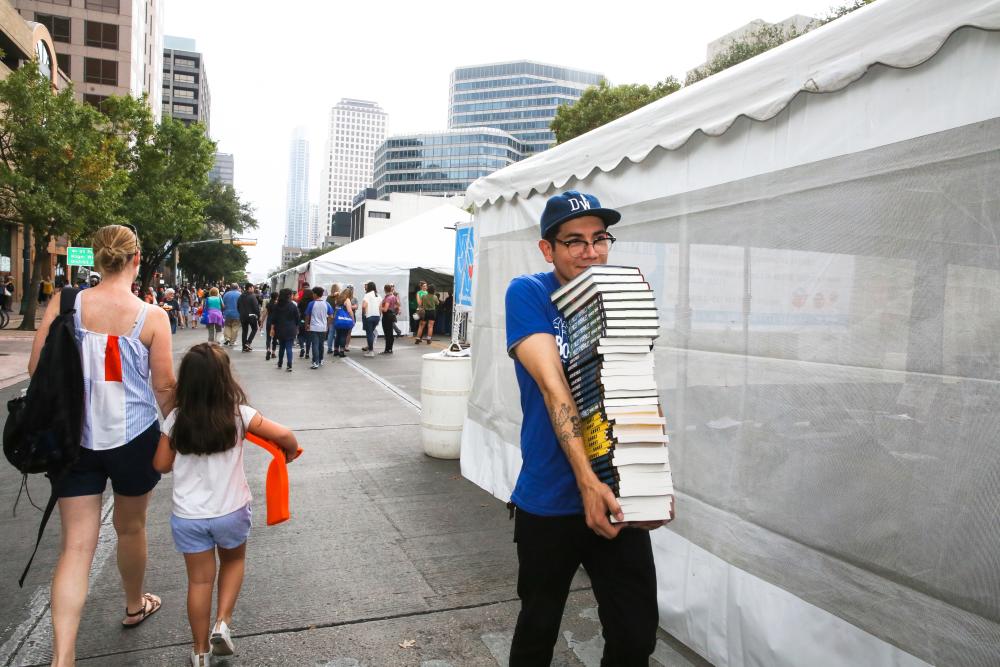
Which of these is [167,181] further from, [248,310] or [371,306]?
[371,306]

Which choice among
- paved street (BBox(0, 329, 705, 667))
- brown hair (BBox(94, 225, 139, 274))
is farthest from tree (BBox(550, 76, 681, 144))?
brown hair (BBox(94, 225, 139, 274))

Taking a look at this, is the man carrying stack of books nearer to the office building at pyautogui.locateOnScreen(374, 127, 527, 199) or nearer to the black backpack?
the black backpack

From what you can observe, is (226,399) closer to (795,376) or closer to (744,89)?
(795,376)

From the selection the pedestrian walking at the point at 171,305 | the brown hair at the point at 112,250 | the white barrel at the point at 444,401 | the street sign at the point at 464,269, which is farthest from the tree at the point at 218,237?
the brown hair at the point at 112,250

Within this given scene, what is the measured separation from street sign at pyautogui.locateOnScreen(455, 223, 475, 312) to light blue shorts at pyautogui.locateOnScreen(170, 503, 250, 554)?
14.3 feet

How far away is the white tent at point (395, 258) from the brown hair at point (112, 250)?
18.7 meters

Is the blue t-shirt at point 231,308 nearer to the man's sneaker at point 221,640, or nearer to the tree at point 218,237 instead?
the man's sneaker at point 221,640

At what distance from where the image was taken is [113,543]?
4.50 m

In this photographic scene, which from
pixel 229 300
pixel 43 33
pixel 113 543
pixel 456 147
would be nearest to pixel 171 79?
pixel 456 147

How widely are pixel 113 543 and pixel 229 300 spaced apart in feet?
48.5

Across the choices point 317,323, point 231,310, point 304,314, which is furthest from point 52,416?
point 231,310

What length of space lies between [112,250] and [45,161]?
24098 millimetres

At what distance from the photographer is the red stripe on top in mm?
2877

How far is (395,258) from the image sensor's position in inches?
888
